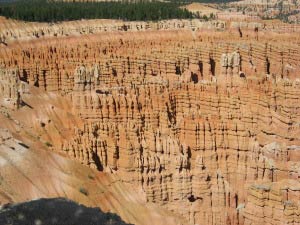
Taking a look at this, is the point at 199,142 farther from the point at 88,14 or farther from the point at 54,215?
the point at 88,14

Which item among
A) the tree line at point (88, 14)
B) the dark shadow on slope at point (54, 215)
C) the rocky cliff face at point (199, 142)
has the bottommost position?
the rocky cliff face at point (199, 142)

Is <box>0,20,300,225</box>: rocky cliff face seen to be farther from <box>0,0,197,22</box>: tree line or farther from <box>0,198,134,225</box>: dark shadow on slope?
<box>0,0,197,22</box>: tree line

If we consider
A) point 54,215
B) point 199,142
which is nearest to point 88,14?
point 199,142

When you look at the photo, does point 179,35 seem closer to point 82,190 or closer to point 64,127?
point 64,127

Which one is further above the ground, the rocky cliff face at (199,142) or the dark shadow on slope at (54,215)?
the dark shadow on slope at (54,215)

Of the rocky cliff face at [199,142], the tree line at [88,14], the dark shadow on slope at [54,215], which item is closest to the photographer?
the dark shadow on slope at [54,215]

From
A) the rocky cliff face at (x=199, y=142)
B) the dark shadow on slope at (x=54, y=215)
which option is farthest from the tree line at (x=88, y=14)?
the dark shadow on slope at (x=54, y=215)

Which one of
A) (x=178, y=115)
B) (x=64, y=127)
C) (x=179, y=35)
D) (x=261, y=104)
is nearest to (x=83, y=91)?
(x=64, y=127)

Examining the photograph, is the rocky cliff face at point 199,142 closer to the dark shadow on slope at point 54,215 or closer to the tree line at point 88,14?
the dark shadow on slope at point 54,215
